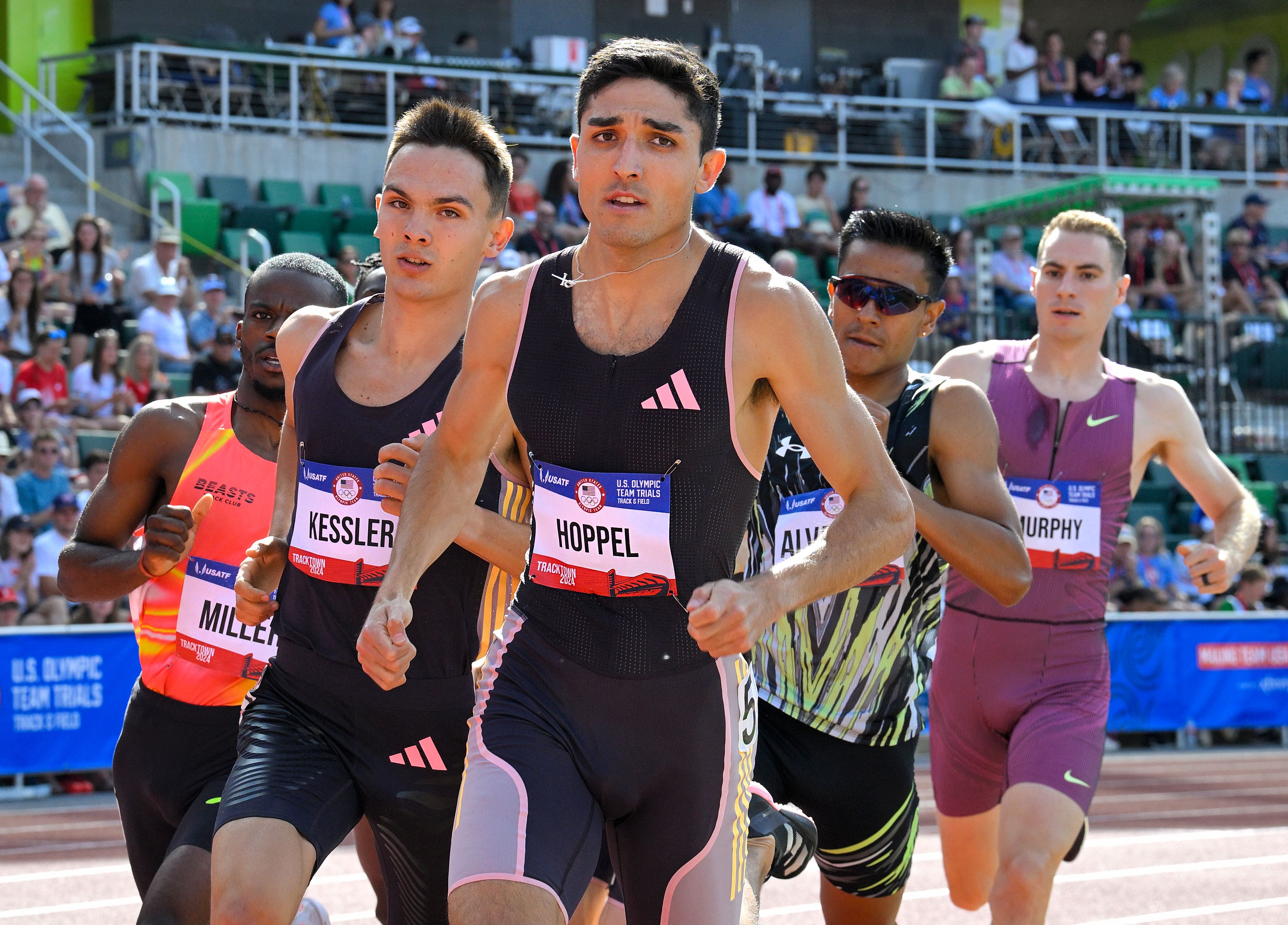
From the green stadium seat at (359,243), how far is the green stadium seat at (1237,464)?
358 inches

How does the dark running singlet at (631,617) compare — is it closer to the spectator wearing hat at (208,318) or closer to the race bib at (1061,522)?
the race bib at (1061,522)

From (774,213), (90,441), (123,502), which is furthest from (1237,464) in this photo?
(123,502)

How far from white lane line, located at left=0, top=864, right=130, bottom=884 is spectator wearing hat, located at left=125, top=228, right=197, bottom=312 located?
22.2ft

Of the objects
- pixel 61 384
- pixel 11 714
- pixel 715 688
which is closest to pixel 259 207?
pixel 61 384

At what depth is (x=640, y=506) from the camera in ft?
11.3

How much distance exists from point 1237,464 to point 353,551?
50.6 feet

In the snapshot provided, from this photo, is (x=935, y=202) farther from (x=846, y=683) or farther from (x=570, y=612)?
(x=570, y=612)

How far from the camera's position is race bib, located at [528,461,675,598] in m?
3.44

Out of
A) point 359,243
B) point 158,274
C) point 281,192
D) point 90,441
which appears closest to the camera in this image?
point 90,441

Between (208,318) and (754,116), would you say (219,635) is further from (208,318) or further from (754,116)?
(754,116)

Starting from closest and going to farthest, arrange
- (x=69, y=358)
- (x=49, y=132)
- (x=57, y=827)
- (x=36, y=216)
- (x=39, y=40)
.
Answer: (x=57, y=827)
(x=69, y=358)
(x=36, y=216)
(x=49, y=132)
(x=39, y=40)

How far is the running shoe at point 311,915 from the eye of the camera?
14.8 ft

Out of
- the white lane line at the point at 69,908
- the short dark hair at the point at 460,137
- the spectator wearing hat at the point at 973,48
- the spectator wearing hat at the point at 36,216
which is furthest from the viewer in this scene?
the spectator wearing hat at the point at 973,48

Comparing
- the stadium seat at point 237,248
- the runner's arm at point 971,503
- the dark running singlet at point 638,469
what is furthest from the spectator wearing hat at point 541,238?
the dark running singlet at point 638,469
